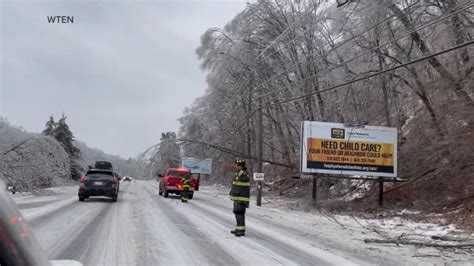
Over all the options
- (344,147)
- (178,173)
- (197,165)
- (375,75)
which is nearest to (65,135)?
(197,165)

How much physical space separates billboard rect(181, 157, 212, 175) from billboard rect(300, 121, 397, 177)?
4154 centimetres

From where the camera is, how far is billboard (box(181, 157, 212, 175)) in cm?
6536

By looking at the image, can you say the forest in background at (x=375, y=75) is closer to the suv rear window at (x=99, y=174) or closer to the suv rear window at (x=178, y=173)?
the suv rear window at (x=178, y=173)

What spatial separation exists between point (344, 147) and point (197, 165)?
4775 cm

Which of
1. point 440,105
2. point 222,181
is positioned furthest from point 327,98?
point 222,181

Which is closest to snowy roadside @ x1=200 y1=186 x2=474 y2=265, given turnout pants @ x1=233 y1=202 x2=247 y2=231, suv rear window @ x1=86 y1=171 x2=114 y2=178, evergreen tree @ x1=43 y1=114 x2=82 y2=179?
turnout pants @ x1=233 y1=202 x2=247 y2=231

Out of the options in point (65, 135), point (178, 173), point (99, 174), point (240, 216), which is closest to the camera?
point (240, 216)

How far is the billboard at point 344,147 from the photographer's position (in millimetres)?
23062

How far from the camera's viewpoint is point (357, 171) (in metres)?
→ 23.1

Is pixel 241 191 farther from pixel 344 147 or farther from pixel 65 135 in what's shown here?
pixel 65 135

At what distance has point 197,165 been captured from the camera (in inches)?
2744

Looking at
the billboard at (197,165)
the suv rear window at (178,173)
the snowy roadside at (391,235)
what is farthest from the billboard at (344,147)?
the billboard at (197,165)

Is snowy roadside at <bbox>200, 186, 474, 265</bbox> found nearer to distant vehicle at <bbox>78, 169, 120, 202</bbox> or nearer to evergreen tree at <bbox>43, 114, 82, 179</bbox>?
distant vehicle at <bbox>78, 169, 120, 202</bbox>

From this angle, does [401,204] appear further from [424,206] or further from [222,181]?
[222,181]
